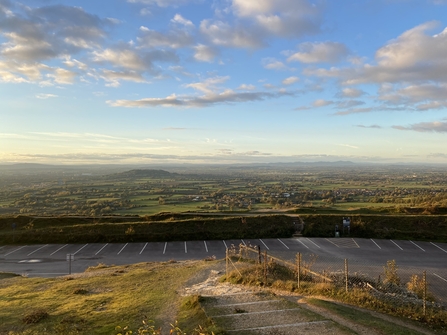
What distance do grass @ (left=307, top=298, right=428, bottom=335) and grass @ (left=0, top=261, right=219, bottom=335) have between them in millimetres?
4832

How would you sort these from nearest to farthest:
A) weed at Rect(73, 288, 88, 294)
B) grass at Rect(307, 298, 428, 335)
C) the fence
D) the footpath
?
the footpath → grass at Rect(307, 298, 428, 335) → the fence → weed at Rect(73, 288, 88, 294)

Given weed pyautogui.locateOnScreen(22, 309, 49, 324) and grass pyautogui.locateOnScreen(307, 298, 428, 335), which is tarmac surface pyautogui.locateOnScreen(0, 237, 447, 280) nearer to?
grass pyautogui.locateOnScreen(307, 298, 428, 335)

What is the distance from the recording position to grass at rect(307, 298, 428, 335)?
8759mm

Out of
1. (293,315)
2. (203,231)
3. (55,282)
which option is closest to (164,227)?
(203,231)

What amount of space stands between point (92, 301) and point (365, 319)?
10381 mm

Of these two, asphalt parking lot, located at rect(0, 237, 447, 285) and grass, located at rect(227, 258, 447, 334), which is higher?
grass, located at rect(227, 258, 447, 334)

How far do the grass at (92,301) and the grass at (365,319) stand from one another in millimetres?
4832

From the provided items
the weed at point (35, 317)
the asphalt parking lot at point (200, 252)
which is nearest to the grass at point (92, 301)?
the weed at point (35, 317)

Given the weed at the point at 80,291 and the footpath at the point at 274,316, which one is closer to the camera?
the footpath at the point at 274,316

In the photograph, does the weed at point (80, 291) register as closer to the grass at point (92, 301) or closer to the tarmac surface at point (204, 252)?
the grass at point (92, 301)

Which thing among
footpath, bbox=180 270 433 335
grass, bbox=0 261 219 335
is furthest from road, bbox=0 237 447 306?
footpath, bbox=180 270 433 335

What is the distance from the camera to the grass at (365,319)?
876cm

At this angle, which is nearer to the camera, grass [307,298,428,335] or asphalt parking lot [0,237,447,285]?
grass [307,298,428,335]

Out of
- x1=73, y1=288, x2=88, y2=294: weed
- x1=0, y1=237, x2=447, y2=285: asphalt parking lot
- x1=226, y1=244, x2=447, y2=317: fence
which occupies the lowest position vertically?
x1=0, y1=237, x2=447, y2=285: asphalt parking lot
